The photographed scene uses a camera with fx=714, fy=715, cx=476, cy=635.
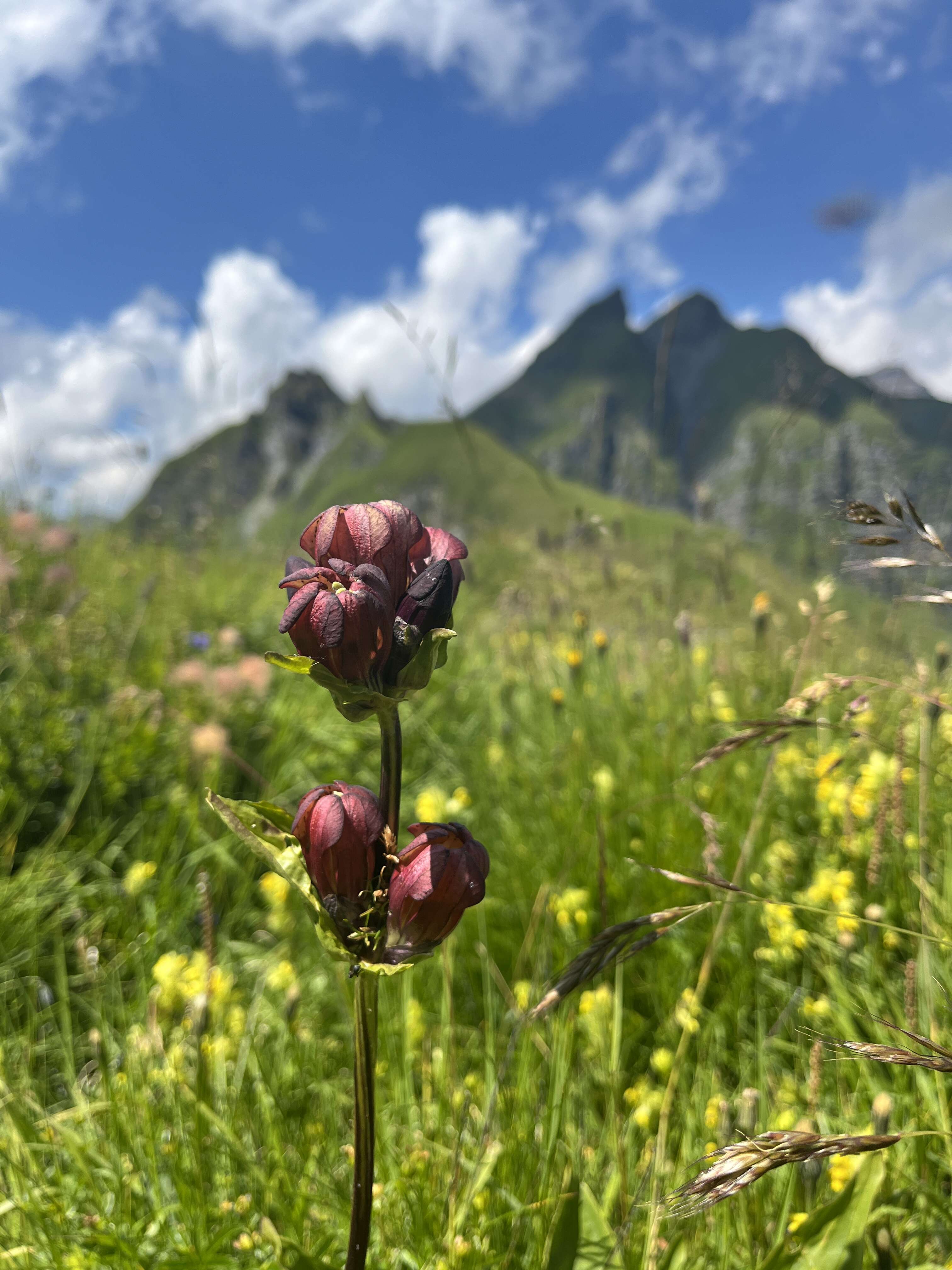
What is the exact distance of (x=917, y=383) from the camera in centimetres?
332

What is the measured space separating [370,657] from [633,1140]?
1.63m

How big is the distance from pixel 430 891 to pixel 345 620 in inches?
11.1

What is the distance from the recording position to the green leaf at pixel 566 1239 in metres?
1.00

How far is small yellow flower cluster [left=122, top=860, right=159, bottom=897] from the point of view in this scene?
246 cm

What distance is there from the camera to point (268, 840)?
76 cm

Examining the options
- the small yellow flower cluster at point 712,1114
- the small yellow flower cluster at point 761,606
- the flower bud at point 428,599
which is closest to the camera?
the flower bud at point 428,599

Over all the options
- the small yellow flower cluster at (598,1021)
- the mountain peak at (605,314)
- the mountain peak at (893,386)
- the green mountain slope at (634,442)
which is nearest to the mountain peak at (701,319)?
the green mountain slope at (634,442)

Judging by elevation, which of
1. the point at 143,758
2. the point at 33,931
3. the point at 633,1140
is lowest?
the point at 633,1140

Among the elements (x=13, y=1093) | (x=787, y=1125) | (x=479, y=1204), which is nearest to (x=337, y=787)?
(x=479, y=1204)

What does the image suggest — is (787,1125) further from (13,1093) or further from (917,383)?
(917,383)

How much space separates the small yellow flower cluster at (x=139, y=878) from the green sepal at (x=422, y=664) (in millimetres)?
2167

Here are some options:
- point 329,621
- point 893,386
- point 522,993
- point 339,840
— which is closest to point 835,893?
point 522,993

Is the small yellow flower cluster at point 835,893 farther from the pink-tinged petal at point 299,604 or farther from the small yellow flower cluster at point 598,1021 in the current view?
the pink-tinged petal at point 299,604

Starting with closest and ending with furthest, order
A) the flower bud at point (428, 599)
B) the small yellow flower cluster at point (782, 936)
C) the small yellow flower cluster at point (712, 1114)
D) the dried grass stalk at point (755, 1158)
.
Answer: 1. the dried grass stalk at point (755, 1158)
2. the flower bud at point (428, 599)
3. the small yellow flower cluster at point (712, 1114)
4. the small yellow flower cluster at point (782, 936)
